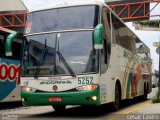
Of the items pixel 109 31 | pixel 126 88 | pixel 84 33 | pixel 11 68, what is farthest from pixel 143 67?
pixel 84 33

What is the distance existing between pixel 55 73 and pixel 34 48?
3.44 ft

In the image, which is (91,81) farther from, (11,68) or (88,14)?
(11,68)

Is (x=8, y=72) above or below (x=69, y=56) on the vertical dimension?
below

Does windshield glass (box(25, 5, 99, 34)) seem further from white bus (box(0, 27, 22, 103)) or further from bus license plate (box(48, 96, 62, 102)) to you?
white bus (box(0, 27, 22, 103))

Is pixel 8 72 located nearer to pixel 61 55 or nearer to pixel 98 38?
pixel 61 55

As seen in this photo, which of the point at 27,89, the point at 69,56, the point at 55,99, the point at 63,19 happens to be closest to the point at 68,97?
the point at 55,99

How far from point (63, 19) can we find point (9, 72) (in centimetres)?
558

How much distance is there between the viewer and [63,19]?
41.9ft

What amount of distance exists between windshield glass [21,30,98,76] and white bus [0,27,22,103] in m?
4.19

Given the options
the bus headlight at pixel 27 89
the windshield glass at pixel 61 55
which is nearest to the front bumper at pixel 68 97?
the bus headlight at pixel 27 89

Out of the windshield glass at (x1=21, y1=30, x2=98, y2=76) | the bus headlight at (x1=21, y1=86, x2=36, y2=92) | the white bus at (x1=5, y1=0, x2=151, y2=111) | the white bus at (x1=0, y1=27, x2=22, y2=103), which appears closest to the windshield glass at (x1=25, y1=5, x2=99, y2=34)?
the white bus at (x1=5, y1=0, x2=151, y2=111)

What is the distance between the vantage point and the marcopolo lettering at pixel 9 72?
55.5ft

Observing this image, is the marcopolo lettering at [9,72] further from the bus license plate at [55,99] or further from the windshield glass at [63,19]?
the bus license plate at [55,99]

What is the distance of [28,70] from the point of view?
12.5m
